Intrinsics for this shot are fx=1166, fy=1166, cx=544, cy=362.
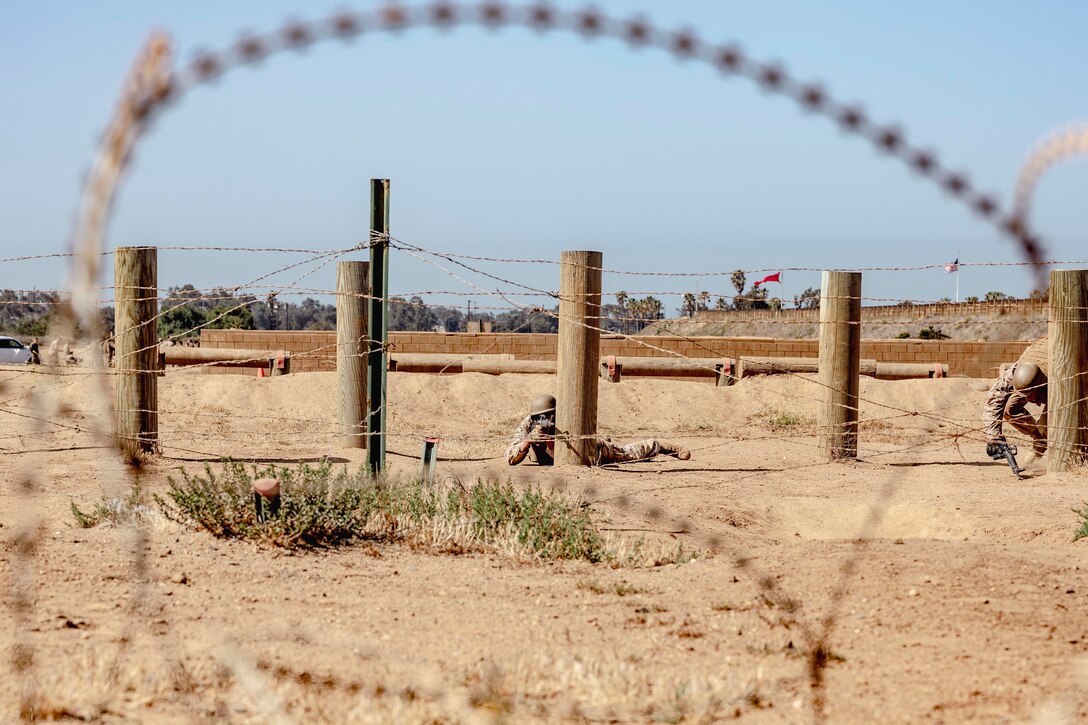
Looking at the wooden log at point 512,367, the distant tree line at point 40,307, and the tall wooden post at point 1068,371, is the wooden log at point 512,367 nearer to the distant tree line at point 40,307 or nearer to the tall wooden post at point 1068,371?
the distant tree line at point 40,307

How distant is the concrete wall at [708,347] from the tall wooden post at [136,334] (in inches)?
352

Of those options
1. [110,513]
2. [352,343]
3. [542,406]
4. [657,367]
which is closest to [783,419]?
[657,367]

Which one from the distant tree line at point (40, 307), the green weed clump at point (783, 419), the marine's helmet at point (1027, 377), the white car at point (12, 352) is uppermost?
the distant tree line at point (40, 307)

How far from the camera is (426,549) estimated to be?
588 cm

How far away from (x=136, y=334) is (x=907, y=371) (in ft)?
37.9

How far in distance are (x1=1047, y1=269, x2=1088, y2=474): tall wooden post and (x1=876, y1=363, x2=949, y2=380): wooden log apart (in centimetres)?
751

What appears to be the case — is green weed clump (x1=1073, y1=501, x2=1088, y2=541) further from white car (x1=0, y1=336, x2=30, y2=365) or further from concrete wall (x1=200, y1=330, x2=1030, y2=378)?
white car (x1=0, y1=336, x2=30, y2=365)

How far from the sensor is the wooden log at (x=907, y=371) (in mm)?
16656

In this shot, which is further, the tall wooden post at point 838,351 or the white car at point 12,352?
the white car at point 12,352

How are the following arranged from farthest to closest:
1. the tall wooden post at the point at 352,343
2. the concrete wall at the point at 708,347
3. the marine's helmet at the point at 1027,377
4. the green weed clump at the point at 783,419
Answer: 1. the concrete wall at the point at 708,347
2. the green weed clump at the point at 783,419
3. the tall wooden post at the point at 352,343
4. the marine's helmet at the point at 1027,377

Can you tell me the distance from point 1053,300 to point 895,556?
4.77 metres

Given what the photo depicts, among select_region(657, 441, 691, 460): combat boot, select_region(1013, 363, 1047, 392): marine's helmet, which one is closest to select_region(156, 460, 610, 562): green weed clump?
select_region(657, 441, 691, 460): combat boot

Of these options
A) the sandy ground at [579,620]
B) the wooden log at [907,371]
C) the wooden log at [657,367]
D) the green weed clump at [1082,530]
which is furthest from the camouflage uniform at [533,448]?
the wooden log at [907,371]

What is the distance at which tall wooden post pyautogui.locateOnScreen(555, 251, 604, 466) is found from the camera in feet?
29.1
